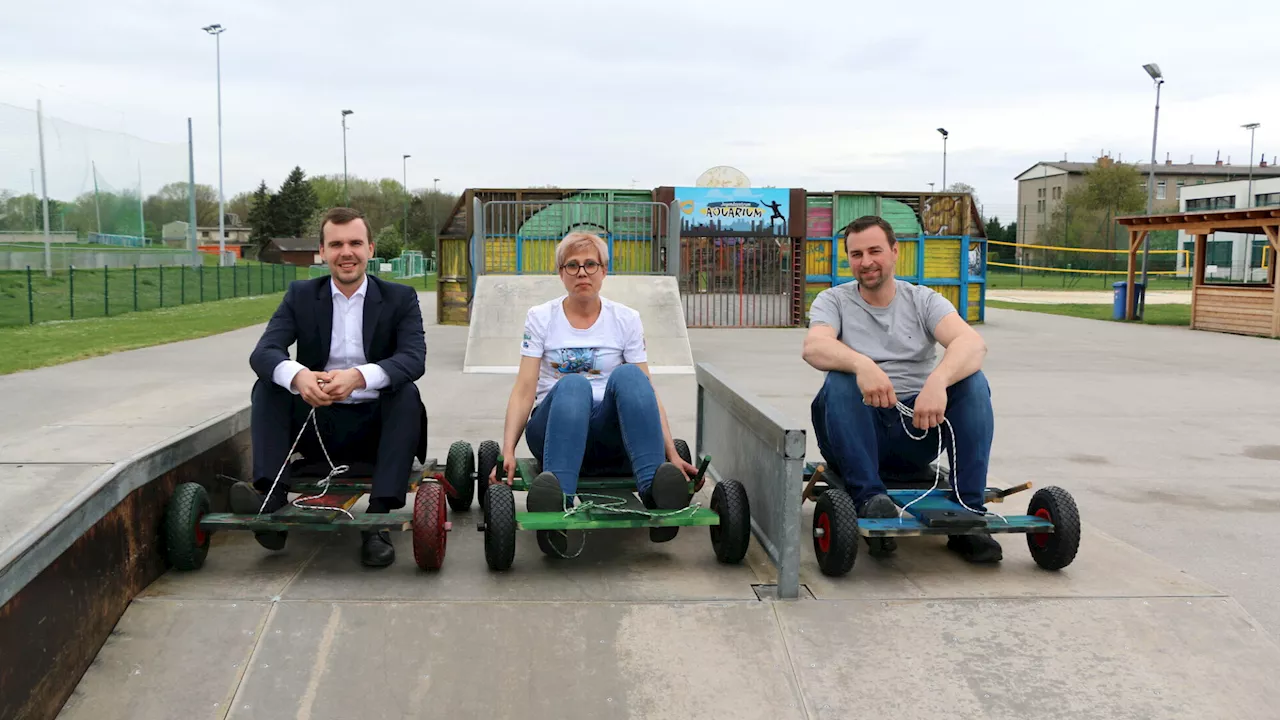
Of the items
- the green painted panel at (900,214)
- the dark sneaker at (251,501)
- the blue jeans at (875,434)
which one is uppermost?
the green painted panel at (900,214)

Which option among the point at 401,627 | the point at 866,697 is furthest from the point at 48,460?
the point at 866,697

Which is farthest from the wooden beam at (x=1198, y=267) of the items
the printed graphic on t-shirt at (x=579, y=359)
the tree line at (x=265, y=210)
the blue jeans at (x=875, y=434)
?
the tree line at (x=265, y=210)

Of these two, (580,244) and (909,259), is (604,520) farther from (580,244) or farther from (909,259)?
(909,259)

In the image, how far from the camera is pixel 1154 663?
3295 millimetres

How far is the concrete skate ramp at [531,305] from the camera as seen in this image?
1224 cm

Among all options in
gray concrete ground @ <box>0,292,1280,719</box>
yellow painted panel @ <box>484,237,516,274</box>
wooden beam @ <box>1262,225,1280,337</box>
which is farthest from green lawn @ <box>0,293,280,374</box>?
wooden beam @ <box>1262,225,1280,337</box>

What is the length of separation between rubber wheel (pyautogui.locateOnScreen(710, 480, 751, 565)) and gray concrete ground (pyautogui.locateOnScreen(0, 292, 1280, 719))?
86 millimetres

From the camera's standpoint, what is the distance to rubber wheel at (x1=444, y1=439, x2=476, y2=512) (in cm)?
499

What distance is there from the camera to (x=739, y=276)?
22078 mm

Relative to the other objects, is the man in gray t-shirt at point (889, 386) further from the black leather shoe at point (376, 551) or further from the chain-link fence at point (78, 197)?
the chain-link fence at point (78, 197)

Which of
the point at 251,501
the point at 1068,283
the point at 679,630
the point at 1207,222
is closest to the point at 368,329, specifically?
the point at 251,501

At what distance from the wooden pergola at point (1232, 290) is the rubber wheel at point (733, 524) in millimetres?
18057

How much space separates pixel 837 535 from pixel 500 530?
52.2 inches

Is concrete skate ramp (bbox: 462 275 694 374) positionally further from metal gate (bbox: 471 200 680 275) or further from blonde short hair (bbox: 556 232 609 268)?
blonde short hair (bbox: 556 232 609 268)
